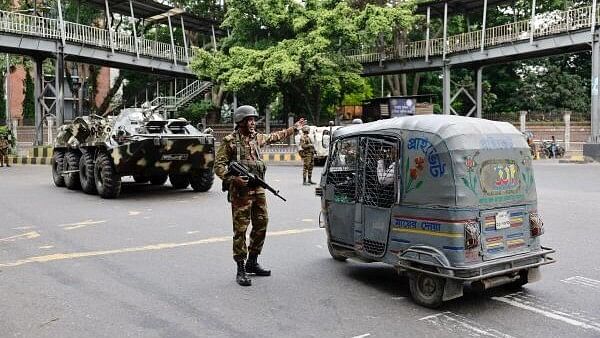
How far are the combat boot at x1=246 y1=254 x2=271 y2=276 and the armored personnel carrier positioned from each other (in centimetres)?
700

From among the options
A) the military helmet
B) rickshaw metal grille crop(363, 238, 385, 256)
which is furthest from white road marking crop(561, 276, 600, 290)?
the military helmet

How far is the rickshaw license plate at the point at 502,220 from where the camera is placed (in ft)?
17.0

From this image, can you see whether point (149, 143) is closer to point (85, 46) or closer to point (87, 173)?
point (87, 173)

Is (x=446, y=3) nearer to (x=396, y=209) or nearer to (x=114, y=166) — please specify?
(x=114, y=166)

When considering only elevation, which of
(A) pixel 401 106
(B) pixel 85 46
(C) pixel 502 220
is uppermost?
(B) pixel 85 46

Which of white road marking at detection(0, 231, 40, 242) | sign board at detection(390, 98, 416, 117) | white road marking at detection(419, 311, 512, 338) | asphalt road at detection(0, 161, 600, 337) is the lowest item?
white road marking at detection(419, 311, 512, 338)

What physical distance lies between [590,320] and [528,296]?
0.74m

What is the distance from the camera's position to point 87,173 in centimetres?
1392

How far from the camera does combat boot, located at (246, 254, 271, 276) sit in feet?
20.6

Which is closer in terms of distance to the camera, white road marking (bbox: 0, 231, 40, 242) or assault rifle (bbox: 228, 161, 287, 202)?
assault rifle (bbox: 228, 161, 287, 202)

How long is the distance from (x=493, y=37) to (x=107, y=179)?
22.5m

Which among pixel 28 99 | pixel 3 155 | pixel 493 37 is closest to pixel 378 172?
pixel 3 155

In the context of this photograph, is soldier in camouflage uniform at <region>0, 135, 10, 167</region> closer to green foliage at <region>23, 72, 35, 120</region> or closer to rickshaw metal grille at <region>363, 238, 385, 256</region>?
green foliage at <region>23, 72, 35, 120</region>

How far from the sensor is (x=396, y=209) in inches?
216
